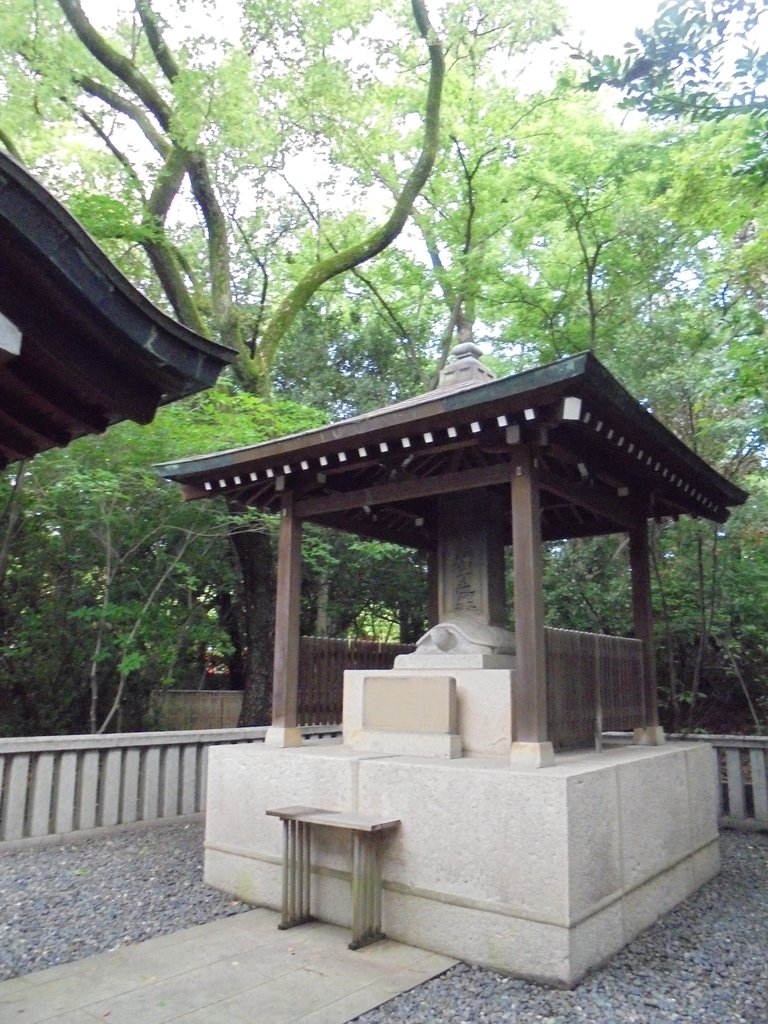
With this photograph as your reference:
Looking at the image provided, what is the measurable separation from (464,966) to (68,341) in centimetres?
386

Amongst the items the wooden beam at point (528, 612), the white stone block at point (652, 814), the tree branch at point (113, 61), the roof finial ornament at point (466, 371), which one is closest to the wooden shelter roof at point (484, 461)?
the wooden beam at point (528, 612)

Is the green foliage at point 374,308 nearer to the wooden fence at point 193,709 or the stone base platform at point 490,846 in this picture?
the wooden fence at point 193,709

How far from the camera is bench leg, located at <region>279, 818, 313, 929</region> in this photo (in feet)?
15.1

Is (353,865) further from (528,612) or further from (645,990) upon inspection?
(528,612)

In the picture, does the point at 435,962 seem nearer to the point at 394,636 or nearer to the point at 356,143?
the point at 394,636

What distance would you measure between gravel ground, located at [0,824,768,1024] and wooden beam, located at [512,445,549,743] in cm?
138

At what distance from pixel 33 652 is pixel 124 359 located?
8260 millimetres

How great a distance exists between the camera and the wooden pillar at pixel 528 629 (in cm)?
454

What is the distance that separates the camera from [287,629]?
6.10 meters

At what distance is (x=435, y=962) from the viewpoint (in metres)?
4.04

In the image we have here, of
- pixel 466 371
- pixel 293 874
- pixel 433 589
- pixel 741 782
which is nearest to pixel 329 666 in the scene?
pixel 433 589

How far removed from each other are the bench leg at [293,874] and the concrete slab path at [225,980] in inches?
4.6

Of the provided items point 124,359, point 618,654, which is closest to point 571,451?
point 618,654

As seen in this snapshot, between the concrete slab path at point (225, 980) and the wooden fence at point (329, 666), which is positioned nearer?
the concrete slab path at point (225, 980)
